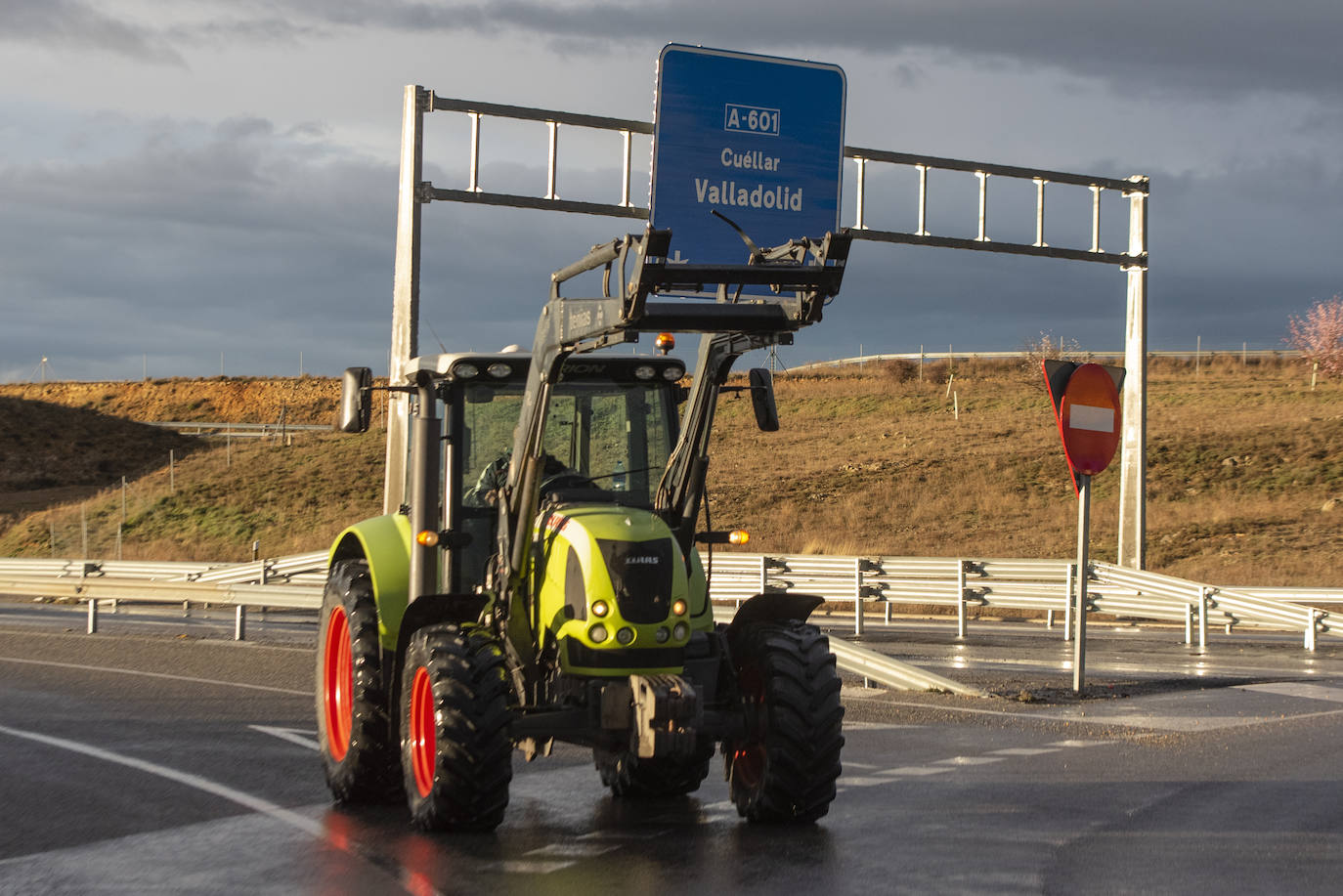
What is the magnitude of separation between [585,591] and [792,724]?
1254 millimetres

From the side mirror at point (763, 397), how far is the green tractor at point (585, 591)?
17 mm

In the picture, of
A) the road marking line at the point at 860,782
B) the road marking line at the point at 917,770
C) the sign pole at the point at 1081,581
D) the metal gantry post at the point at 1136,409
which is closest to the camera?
the road marking line at the point at 860,782

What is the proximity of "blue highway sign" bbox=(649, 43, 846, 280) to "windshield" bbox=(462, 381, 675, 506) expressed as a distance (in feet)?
21.8

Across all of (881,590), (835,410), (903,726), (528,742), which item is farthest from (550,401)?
(835,410)

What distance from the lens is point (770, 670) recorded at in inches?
311

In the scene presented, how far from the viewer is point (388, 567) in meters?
9.30

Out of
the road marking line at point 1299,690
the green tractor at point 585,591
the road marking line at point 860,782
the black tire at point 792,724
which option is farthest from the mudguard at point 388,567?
the road marking line at point 1299,690

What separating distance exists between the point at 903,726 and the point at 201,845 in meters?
6.05

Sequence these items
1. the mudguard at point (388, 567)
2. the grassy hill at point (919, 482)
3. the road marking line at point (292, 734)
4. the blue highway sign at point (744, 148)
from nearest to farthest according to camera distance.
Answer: the mudguard at point (388, 567), the road marking line at point (292, 734), the blue highway sign at point (744, 148), the grassy hill at point (919, 482)

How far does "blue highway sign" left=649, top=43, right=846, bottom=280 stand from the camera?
51.4 feet

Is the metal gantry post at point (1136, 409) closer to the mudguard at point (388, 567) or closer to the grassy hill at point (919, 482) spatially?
the grassy hill at point (919, 482)

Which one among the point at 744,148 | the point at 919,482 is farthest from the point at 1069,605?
the point at 919,482

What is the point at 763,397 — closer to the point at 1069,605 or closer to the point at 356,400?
the point at 356,400

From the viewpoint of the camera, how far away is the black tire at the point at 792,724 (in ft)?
25.6
